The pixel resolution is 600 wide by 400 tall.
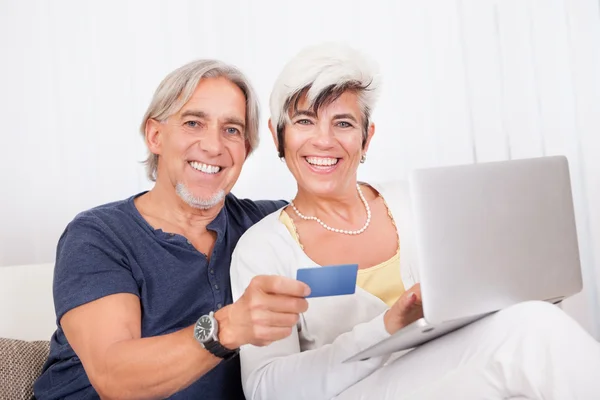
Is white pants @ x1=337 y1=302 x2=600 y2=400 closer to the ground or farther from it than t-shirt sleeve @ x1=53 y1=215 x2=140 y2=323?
closer to the ground

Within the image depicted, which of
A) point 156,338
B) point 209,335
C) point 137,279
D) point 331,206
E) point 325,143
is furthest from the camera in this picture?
point 331,206

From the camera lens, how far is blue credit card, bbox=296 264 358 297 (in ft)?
4.46

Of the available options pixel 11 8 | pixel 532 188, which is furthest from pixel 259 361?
pixel 11 8

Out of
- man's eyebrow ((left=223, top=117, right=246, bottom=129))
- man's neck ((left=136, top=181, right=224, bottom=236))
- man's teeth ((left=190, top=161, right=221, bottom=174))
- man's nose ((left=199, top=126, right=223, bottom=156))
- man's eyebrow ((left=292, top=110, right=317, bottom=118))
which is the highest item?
man's eyebrow ((left=223, top=117, right=246, bottom=129))

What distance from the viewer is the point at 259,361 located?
1.79m

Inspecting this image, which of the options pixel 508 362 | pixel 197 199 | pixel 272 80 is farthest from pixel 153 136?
Result: pixel 508 362

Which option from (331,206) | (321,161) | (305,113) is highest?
(305,113)

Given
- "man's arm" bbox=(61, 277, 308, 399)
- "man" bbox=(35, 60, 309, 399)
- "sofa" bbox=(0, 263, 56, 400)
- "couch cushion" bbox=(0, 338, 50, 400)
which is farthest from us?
"sofa" bbox=(0, 263, 56, 400)

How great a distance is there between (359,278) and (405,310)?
16.9 inches

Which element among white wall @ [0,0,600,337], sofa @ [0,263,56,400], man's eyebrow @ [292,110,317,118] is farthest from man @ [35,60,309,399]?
white wall @ [0,0,600,337]

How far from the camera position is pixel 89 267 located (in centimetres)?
178

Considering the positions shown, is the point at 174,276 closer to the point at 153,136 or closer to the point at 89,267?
the point at 89,267

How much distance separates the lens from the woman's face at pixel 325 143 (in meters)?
2.01

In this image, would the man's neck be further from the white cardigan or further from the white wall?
the white wall
